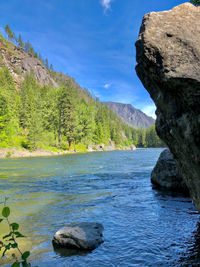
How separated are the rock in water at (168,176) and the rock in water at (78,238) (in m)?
6.87

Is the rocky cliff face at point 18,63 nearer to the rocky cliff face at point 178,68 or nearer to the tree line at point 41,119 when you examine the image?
the tree line at point 41,119

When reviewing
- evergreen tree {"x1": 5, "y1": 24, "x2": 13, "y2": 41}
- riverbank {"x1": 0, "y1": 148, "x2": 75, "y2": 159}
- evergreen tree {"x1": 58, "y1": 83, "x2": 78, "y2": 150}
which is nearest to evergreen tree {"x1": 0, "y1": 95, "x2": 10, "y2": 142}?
riverbank {"x1": 0, "y1": 148, "x2": 75, "y2": 159}

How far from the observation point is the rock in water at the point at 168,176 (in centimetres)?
1077

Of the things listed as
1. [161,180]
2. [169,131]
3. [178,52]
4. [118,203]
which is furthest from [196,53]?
[161,180]

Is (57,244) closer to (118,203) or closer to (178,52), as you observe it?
(118,203)

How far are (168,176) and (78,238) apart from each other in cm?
777

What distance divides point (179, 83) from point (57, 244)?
4764 mm

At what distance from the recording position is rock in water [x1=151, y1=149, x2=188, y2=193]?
35.3 feet

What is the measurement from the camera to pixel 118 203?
8.62 m

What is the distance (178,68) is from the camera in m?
2.89

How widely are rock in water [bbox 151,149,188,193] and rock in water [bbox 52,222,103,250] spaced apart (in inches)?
271

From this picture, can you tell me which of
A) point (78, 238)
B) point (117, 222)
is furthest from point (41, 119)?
point (78, 238)

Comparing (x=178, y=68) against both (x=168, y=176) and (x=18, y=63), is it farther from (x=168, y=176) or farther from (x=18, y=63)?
(x=18, y=63)

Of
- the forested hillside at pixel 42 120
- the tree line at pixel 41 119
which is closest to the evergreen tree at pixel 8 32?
the forested hillside at pixel 42 120
